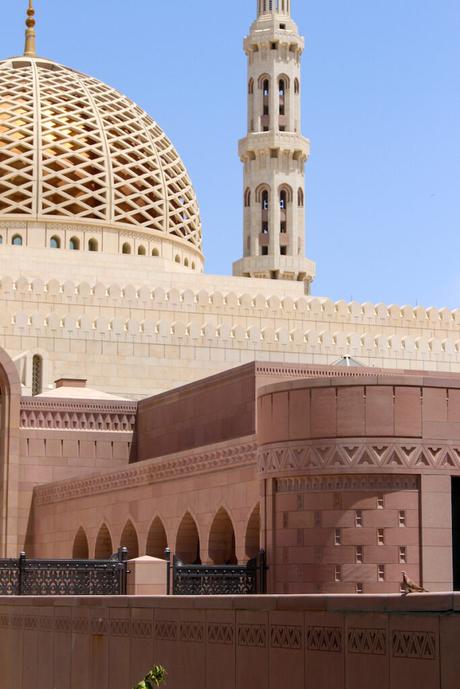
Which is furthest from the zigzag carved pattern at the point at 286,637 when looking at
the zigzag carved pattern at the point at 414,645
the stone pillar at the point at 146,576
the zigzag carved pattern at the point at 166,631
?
the stone pillar at the point at 146,576

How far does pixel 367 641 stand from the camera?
9.36 meters

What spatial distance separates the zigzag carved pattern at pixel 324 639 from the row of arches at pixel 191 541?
31.5 feet

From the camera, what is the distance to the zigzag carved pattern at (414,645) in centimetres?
873

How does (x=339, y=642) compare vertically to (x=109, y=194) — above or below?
below

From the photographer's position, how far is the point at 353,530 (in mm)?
15492

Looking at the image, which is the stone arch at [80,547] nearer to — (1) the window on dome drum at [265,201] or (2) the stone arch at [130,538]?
(2) the stone arch at [130,538]

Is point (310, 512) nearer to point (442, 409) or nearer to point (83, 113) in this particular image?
point (442, 409)

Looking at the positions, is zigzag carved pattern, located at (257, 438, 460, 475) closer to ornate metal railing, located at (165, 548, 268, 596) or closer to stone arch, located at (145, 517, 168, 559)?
ornate metal railing, located at (165, 548, 268, 596)

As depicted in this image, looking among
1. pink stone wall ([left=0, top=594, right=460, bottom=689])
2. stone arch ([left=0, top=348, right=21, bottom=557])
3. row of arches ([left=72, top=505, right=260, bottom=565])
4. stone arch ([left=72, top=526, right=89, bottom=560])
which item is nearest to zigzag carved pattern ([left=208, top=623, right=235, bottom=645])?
pink stone wall ([left=0, top=594, right=460, bottom=689])

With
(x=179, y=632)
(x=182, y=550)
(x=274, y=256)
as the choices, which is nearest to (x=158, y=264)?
(x=274, y=256)

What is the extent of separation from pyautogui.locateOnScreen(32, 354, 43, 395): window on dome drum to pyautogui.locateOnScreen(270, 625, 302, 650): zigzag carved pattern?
20893mm

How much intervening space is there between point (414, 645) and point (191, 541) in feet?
45.6

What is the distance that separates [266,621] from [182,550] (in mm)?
12110

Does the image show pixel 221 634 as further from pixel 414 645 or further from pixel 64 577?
pixel 64 577
